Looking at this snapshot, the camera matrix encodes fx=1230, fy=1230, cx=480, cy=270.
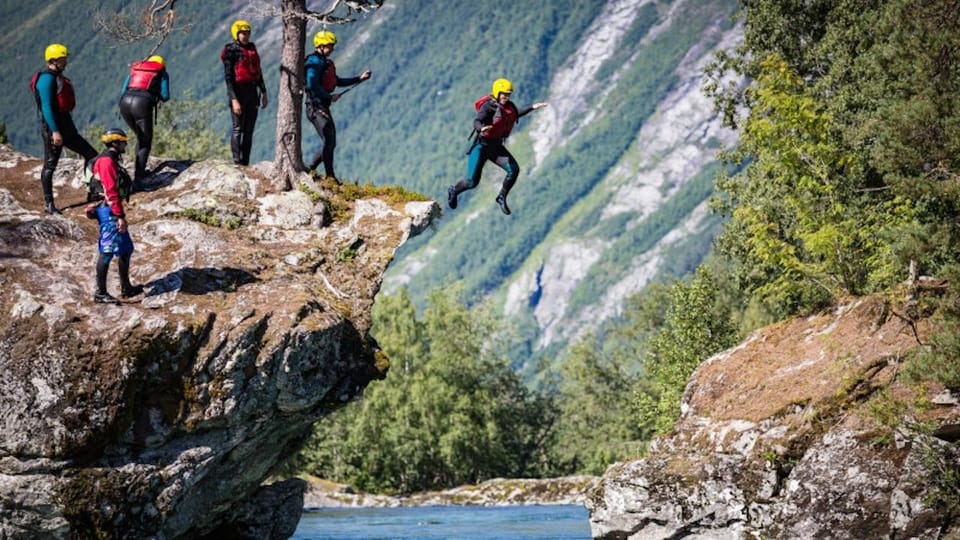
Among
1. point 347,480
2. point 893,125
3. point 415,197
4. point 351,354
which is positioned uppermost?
point 415,197

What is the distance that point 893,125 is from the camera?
2380cm

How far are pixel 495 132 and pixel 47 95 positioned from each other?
28.0ft

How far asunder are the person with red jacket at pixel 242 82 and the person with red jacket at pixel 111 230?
12.4ft

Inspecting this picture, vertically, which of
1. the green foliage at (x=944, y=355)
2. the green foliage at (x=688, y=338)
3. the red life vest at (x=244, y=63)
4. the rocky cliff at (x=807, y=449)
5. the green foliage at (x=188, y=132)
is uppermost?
the green foliage at (x=188, y=132)

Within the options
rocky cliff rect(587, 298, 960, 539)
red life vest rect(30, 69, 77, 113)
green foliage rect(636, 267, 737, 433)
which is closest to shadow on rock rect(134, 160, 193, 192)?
red life vest rect(30, 69, 77, 113)

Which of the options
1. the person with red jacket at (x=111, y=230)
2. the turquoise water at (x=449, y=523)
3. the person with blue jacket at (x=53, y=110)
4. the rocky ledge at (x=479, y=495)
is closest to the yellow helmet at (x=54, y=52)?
the person with blue jacket at (x=53, y=110)

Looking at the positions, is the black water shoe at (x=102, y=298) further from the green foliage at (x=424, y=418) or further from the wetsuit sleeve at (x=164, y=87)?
the green foliage at (x=424, y=418)

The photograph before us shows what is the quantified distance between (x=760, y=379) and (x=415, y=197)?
8.54 m

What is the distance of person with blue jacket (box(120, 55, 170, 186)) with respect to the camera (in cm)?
2473

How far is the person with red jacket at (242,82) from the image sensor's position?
81.6 feet

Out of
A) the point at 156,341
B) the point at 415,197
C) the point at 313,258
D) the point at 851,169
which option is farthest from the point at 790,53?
the point at 156,341

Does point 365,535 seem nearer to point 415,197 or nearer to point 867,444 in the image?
point 415,197

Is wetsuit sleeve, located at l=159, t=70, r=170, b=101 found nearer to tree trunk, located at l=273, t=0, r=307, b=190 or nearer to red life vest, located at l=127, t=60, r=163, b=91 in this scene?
red life vest, located at l=127, t=60, r=163, b=91

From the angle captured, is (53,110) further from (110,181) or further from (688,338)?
(688,338)
